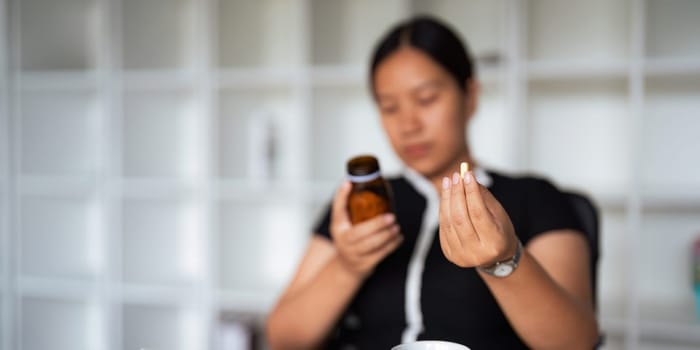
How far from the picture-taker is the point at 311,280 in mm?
1074

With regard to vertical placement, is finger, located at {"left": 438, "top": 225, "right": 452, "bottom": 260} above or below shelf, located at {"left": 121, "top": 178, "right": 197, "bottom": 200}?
above

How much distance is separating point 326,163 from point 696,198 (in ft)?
4.17

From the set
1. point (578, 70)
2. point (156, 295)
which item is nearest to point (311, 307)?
point (578, 70)

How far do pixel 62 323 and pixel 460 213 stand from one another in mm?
2410

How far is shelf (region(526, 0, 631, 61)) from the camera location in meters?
2.01

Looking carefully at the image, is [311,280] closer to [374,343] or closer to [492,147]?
[374,343]

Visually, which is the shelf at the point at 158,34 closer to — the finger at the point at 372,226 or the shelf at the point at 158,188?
the shelf at the point at 158,188

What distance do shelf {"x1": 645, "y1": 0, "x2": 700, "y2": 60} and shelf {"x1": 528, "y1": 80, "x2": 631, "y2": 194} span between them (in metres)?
0.18

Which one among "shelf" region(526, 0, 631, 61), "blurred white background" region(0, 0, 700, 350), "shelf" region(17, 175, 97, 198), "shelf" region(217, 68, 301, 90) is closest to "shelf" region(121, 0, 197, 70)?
"blurred white background" region(0, 0, 700, 350)

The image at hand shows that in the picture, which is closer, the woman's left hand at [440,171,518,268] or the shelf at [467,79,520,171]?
the woman's left hand at [440,171,518,268]

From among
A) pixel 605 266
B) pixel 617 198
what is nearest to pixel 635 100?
pixel 617 198

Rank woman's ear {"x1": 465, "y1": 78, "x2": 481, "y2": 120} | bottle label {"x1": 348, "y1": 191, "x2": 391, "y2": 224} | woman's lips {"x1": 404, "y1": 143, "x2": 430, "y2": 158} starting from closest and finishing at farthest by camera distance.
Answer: bottle label {"x1": 348, "y1": 191, "x2": 391, "y2": 224} → woman's lips {"x1": 404, "y1": 143, "x2": 430, "y2": 158} → woman's ear {"x1": 465, "y1": 78, "x2": 481, "y2": 120}

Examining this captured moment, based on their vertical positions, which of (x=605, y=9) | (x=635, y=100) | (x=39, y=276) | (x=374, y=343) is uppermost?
(x=605, y=9)

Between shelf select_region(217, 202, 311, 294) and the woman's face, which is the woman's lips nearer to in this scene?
the woman's face
